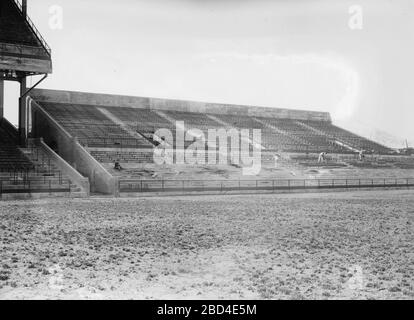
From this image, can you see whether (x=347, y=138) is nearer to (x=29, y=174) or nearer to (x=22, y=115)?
(x=22, y=115)

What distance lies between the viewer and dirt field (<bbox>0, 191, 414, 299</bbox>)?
772 cm

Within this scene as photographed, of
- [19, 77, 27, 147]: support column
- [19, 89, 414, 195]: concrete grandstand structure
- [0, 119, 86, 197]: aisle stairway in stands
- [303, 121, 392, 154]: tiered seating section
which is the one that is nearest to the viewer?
[0, 119, 86, 197]: aisle stairway in stands

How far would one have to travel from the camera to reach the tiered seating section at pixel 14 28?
28422 millimetres

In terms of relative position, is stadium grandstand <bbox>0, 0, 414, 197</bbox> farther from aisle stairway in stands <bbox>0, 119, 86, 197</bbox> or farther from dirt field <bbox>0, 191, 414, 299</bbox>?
dirt field <bbox>0, 191, 414, 299</bbox>

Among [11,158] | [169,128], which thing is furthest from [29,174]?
[169,128]

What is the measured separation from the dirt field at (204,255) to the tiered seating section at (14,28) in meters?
14.0

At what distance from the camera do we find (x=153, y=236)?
12.5 m

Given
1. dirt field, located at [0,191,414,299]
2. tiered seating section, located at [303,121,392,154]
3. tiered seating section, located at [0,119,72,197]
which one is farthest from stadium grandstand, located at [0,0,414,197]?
dirt field, located at [0,191,414,299]

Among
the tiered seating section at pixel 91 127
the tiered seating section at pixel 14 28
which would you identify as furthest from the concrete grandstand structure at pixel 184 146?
the tiered seating section at pixel 14 28

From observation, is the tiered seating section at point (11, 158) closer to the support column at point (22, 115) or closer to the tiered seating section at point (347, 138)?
the support column at point (22, 115)

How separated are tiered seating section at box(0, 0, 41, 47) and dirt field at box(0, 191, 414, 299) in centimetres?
1396

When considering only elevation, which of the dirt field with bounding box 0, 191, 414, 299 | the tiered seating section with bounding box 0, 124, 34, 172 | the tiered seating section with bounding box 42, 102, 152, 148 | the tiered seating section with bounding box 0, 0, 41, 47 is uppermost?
Answer: the tiered seating section with bounding box 0, 0, 41, 47

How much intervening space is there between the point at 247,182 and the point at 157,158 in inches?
236

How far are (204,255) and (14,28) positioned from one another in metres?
23.8
